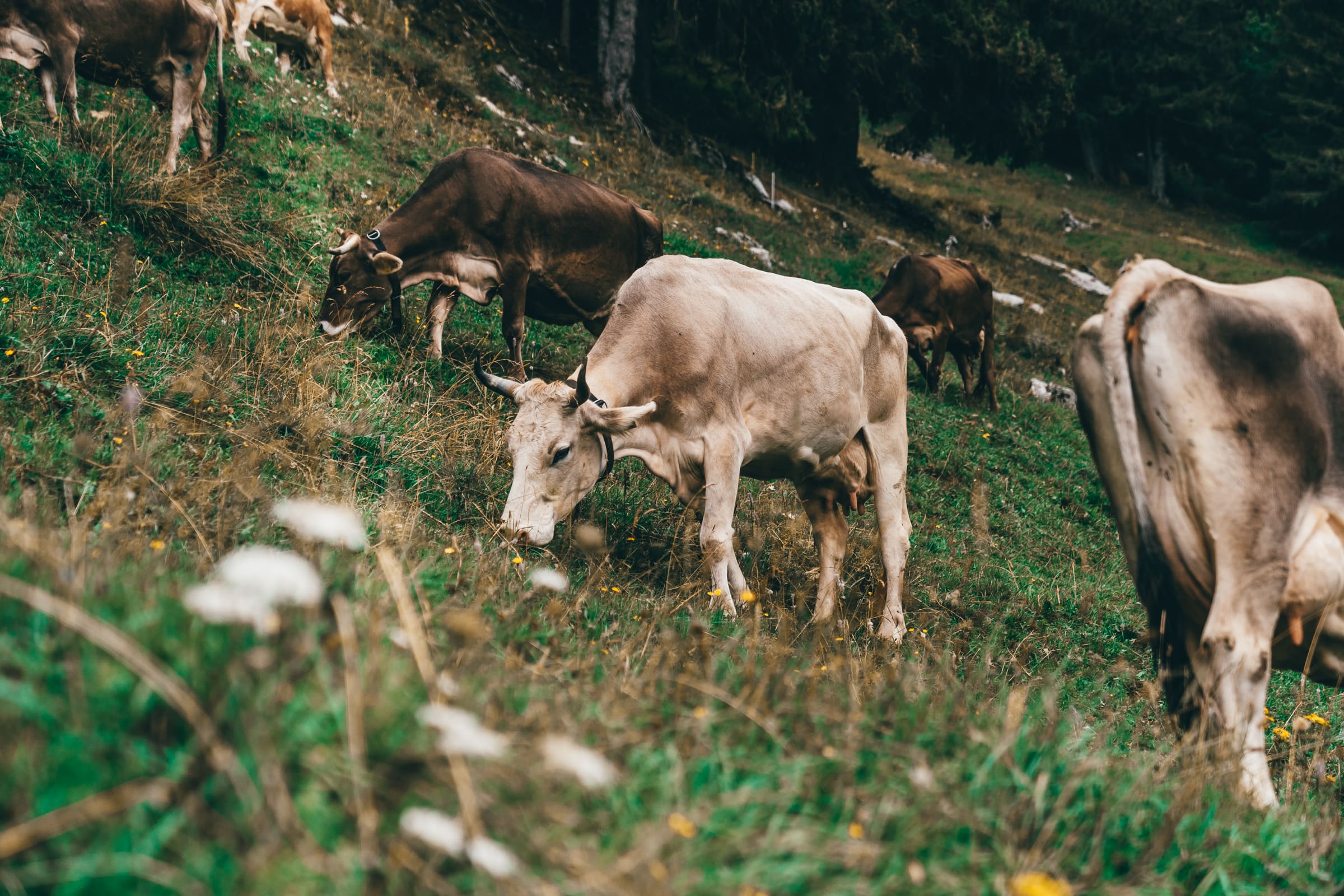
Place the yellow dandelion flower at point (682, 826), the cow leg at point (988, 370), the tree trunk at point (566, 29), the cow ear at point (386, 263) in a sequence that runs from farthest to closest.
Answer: the tree trunk at point (566, 29)
the cow leg at point (988, 370)
the cow ear at point (386, 263)
the yellow dandelion flower at point (682, 826)

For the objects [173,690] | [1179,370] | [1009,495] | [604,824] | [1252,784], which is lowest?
[1009,495]

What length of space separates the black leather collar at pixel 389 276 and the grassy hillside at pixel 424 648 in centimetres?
52

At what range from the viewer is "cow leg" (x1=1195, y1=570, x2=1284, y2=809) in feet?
11.2

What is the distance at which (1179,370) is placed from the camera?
3.70 m

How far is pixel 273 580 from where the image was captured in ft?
5.34

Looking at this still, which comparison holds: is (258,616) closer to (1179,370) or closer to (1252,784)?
(1252,784)

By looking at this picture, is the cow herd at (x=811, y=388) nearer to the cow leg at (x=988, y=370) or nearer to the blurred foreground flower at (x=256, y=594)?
the blurred foreground flower at (x=256, y=594)

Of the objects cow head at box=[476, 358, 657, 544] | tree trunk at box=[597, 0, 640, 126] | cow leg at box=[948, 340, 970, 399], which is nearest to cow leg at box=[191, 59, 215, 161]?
cow head at box=[476, 358, 657, 544]

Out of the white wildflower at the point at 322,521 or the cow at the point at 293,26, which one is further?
the cow at the point at 293,26

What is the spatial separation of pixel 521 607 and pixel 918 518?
6.36 meters

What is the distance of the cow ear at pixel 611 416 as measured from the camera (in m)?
5.30

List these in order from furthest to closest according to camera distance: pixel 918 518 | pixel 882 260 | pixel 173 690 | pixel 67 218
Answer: pixel 882 260 → pixel 918 518 → pixel 67 218 → pixel 173 690

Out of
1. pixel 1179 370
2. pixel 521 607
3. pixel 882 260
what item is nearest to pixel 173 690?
pixel 521 607

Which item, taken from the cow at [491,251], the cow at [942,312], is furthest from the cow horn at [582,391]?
the cow at [942,312]
